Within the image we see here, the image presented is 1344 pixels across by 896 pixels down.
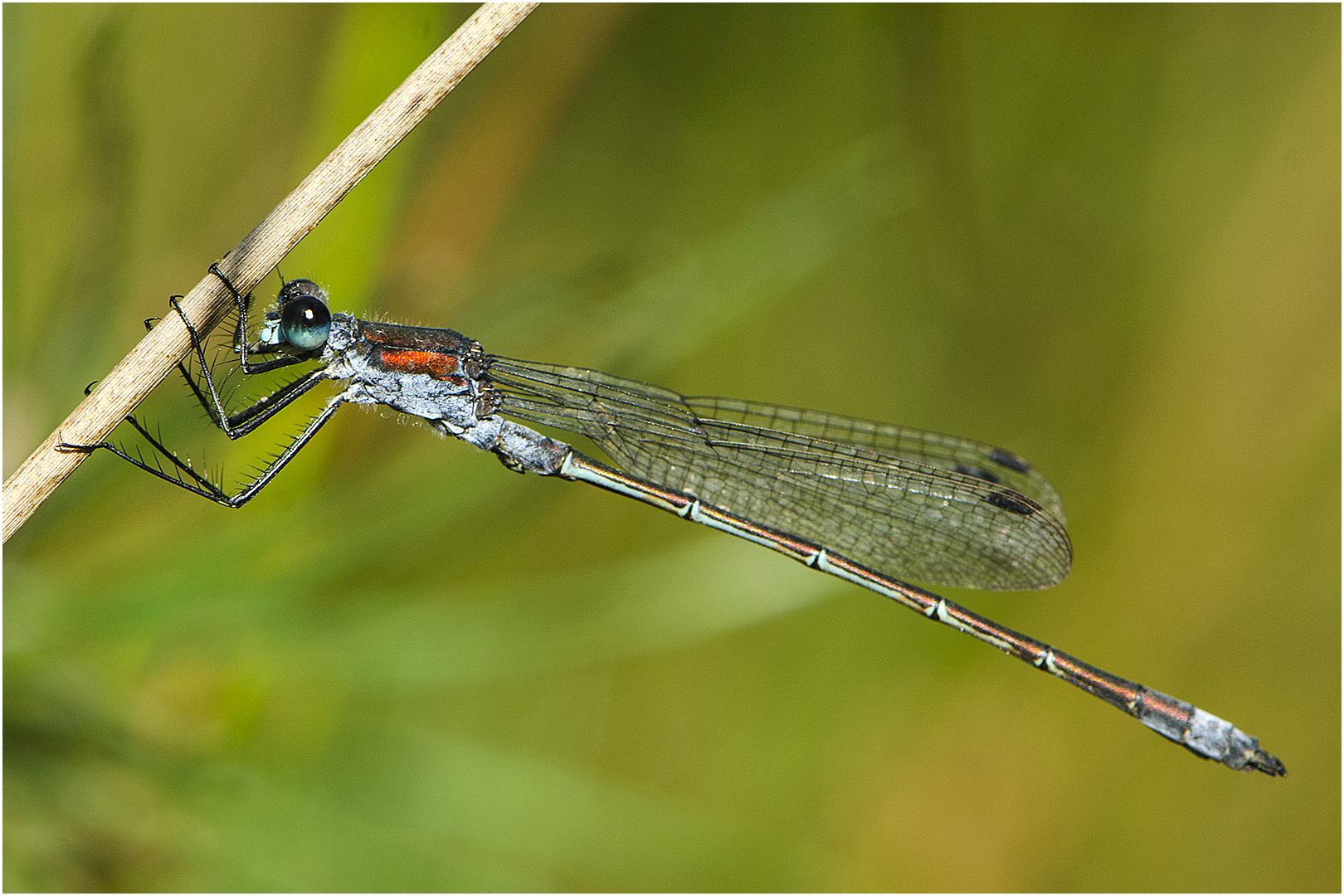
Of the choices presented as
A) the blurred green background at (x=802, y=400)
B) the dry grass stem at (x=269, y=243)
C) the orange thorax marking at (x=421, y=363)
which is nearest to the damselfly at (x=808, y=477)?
the orange thorax marking at (x=421, y=363)

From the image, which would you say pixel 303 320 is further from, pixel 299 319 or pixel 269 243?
pixel 269 243

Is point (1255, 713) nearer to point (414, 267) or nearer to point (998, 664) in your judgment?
point (998, 664)

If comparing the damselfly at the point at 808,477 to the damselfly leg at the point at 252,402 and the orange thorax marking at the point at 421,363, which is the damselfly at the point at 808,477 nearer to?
the orange thorax marking at the point at 421,363

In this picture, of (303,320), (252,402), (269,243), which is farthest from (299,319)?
(269,243)

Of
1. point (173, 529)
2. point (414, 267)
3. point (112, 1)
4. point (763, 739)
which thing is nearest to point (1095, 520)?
point (763, 739)

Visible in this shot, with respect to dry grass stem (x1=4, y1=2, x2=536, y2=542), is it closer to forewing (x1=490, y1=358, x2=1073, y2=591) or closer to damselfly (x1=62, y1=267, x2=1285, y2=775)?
damselfly (x1=62, y1=267, x2=1285, y2=775)
